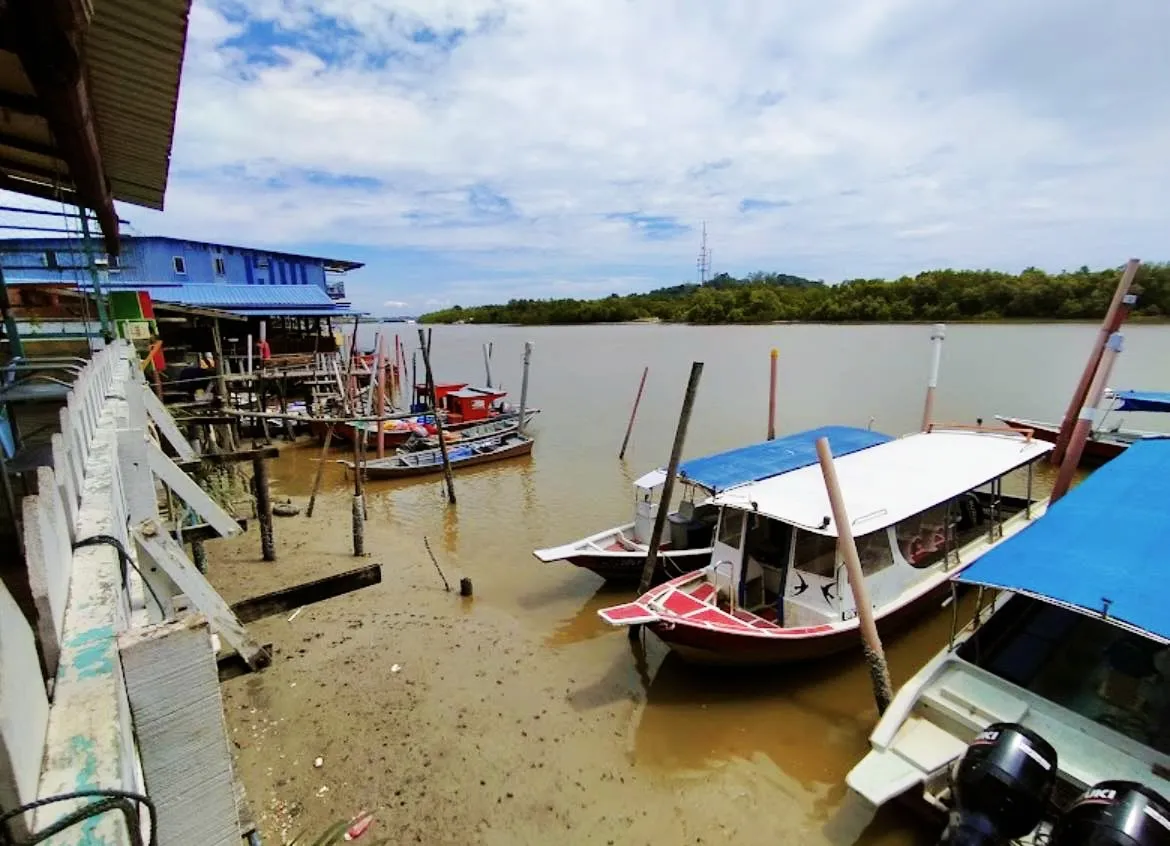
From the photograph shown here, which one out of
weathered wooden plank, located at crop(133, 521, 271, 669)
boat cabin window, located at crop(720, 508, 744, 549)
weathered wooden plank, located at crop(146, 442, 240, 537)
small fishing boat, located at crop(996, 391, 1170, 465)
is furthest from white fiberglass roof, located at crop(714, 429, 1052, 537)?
small fishing boat, located at crop(996, 391, 1170, 465)

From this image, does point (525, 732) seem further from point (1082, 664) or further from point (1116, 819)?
point (1082, 664)

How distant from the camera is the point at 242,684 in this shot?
7961 mm

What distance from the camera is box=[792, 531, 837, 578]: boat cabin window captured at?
26.1 feet

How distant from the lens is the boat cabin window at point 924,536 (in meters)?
8.69

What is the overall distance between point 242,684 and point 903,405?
93.1ft

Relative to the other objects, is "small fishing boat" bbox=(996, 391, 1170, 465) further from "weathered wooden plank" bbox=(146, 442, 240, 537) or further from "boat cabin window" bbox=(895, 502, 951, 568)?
"weathered wooden plank" bbox=(146, 442, 240, 537)

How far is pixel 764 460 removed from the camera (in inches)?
401

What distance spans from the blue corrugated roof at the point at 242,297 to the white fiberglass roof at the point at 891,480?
74.7 feet

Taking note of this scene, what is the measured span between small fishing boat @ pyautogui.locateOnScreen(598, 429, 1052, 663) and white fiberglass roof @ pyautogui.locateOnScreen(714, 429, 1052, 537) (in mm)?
25

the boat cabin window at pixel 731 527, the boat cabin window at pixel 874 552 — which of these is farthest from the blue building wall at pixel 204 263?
the boat cabin window at pixel 874 552

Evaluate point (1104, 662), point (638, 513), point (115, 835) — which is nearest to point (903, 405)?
point (638, 513)

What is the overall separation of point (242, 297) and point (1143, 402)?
1239 inches

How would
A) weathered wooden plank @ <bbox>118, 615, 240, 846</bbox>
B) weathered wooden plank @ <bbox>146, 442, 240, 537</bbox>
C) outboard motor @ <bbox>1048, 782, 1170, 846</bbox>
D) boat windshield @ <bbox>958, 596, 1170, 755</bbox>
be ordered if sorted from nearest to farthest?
1. weathered wooden plank @ <bbox>118, 615, 240, 846</bbox>
2. outboard motor @ <bbox>1048, 782, 1170, 846</bbox>
3. boat windshield @ <bbox>958, 596, 1170, 755</bbox>
4. weathered wooden plank @ <bbox>146, 442, 240, 537</bbox>

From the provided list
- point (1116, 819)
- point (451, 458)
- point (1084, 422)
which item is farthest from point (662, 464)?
point (1116, 819)
